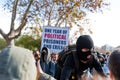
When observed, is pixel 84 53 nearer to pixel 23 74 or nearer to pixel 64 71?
pixel 64 71

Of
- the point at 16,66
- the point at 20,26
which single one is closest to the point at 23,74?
the point at 16,66

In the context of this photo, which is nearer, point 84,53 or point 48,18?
point 84,53

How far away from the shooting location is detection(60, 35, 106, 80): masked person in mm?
5508

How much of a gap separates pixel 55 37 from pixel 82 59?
22.2ft

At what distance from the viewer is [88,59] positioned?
5578 mm

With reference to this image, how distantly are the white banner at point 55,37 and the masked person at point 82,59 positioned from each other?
6.35 meters

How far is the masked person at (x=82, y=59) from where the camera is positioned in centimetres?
551

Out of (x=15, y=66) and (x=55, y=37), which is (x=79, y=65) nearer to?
(x=15, y=66)

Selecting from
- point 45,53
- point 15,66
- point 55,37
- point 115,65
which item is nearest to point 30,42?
point 55,37

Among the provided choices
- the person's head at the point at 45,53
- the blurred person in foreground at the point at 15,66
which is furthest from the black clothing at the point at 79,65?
the blurred person in foreground at the point at 15,66

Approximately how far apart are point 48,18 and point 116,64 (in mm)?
23632

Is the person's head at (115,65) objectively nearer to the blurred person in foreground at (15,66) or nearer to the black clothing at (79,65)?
the blurred person in foreground at (15,66)

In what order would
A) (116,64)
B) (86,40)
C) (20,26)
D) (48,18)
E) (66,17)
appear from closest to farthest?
1. (116,64)
2. (86,40)
3. (20,26)
4. (66,17)
5. (48,18)

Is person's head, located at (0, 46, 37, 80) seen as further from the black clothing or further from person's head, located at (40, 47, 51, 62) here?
person's head, located at (40, 47, 51, 62)
